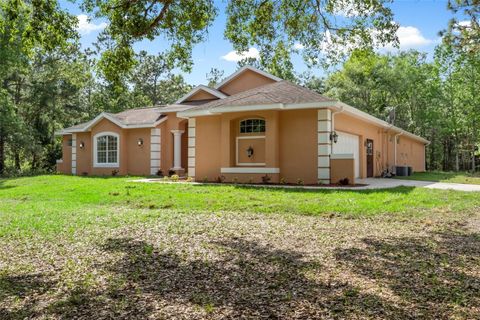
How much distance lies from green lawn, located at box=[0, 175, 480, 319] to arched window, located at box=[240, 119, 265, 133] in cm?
588

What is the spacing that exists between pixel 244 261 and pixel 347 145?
12.6 meters

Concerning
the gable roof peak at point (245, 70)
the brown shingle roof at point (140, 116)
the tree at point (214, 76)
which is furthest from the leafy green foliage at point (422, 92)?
the brown shingle roof at point (140, 116)

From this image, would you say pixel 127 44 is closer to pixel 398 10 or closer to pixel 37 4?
pixel 37 4

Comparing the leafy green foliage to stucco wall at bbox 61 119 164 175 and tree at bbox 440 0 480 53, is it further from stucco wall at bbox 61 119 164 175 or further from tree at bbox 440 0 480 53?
tree at bbox 440 0 480 53

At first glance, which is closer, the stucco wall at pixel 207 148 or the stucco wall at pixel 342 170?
the stucco wall at pixel 342 170

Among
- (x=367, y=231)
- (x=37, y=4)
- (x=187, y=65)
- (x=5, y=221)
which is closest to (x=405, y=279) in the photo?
(x=367, y=231)

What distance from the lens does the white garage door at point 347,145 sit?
1515 centimetres

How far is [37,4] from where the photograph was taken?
7.50m

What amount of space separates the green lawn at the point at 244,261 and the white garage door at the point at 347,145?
6.11 m

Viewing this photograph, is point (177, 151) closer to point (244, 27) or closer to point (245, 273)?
point (244, 27)

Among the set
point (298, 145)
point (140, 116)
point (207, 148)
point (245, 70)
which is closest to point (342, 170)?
point (298, 145)

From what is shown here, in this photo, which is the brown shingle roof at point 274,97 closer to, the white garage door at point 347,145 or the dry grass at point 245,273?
the white garage door at point 347,145

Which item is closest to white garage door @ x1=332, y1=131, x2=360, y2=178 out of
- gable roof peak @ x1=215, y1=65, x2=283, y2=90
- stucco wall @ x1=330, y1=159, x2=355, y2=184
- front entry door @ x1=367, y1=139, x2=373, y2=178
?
stucco wall @ x1=330, y1=159, x2=355, y2=184

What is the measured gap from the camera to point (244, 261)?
462 cm
